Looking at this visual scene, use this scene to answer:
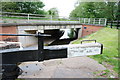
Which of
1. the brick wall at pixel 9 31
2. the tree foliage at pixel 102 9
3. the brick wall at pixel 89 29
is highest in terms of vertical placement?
the tree foliage at pixel 102 9

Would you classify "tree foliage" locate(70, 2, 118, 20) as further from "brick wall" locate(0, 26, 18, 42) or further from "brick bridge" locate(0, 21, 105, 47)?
"brick wall" locate(0, 26, 18, 42)

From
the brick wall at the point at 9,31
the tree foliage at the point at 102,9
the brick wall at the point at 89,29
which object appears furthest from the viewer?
the tree foliage at the point at 102,9

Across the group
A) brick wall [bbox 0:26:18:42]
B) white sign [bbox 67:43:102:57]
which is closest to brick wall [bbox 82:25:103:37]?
brick wall [bbox 0:26:18:42]

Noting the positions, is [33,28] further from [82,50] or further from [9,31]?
[82,50]

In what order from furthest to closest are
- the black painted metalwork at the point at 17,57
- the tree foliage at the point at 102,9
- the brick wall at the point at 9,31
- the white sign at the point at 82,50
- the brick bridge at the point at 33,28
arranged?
the tree foliage at the point at 102,9 < the brick bridge at the point at 33,28 < the brick wall at the point at 9,31 < the white sign at the point at 82,50 < the black painted metalwork at the point at 17,57

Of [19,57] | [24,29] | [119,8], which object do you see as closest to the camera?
[19,57]

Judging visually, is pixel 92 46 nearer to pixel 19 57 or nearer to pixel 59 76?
pixel 59 76

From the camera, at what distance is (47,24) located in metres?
11.5

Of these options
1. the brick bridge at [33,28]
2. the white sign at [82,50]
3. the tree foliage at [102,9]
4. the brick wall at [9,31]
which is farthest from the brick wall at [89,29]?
the white sign at [82,50]

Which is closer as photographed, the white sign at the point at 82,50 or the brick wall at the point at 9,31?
the white sign at the point at 82,50

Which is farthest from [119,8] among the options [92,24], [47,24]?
[47,24]

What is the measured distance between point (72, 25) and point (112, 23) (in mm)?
5537

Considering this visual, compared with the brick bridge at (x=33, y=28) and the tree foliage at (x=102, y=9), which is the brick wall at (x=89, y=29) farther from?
the tree foliage at (x=102, y=9)

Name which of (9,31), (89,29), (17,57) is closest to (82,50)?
(17,57)
